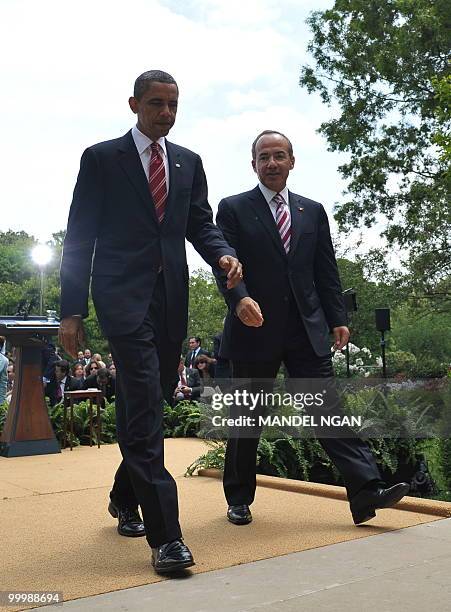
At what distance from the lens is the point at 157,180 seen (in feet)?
12.7

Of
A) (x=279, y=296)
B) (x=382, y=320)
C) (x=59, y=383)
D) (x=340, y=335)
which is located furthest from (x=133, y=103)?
(x=382, y=320)

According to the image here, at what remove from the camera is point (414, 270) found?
2723 cm

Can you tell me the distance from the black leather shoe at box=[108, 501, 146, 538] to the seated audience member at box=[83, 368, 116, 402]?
8.90 m

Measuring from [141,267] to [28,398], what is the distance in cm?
582

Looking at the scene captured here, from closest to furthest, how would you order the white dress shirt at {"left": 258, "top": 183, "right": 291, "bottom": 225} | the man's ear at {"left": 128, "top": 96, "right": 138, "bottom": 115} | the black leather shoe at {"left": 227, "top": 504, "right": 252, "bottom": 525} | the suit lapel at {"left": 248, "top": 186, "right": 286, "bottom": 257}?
the man's ear at {"left": 128, "top": 96, "right": 138, "bottom": 115}
the black leather shoe at {"left": 227, "top": 504, "right": 252, "bottom": 525}
the suit lapel at {"left": 248, "top": 186, "right": 286, "bottom": 257}
the white dress shirt at {"left": 258, "top": 183, "right": 291, "bottom": 225}

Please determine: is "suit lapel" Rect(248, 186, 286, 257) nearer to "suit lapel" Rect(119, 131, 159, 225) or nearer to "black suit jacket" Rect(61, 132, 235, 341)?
"black suit jacket" Rect(61, 132, 235, 341)

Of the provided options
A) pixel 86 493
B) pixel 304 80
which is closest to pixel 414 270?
pixel 304 80

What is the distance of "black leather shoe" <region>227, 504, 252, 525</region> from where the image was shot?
14.3 feet

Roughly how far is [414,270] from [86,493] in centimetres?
2296

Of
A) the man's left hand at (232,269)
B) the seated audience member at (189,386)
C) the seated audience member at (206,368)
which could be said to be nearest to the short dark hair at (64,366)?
the seated audience member at (189,386)

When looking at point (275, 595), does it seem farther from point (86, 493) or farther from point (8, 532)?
point (86, 493)

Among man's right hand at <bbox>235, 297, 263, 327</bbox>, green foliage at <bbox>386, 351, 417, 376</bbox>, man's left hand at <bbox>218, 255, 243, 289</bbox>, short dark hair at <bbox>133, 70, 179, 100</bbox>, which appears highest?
short dark hair at <bbox>133, 70, 179, 100</bbox>

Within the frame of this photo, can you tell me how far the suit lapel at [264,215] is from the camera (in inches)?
177

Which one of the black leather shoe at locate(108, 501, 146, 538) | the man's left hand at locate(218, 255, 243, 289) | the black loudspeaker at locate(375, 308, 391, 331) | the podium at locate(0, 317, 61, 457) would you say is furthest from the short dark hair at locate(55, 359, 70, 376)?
the man's left hand at locate(218, 255, 243, 289)
